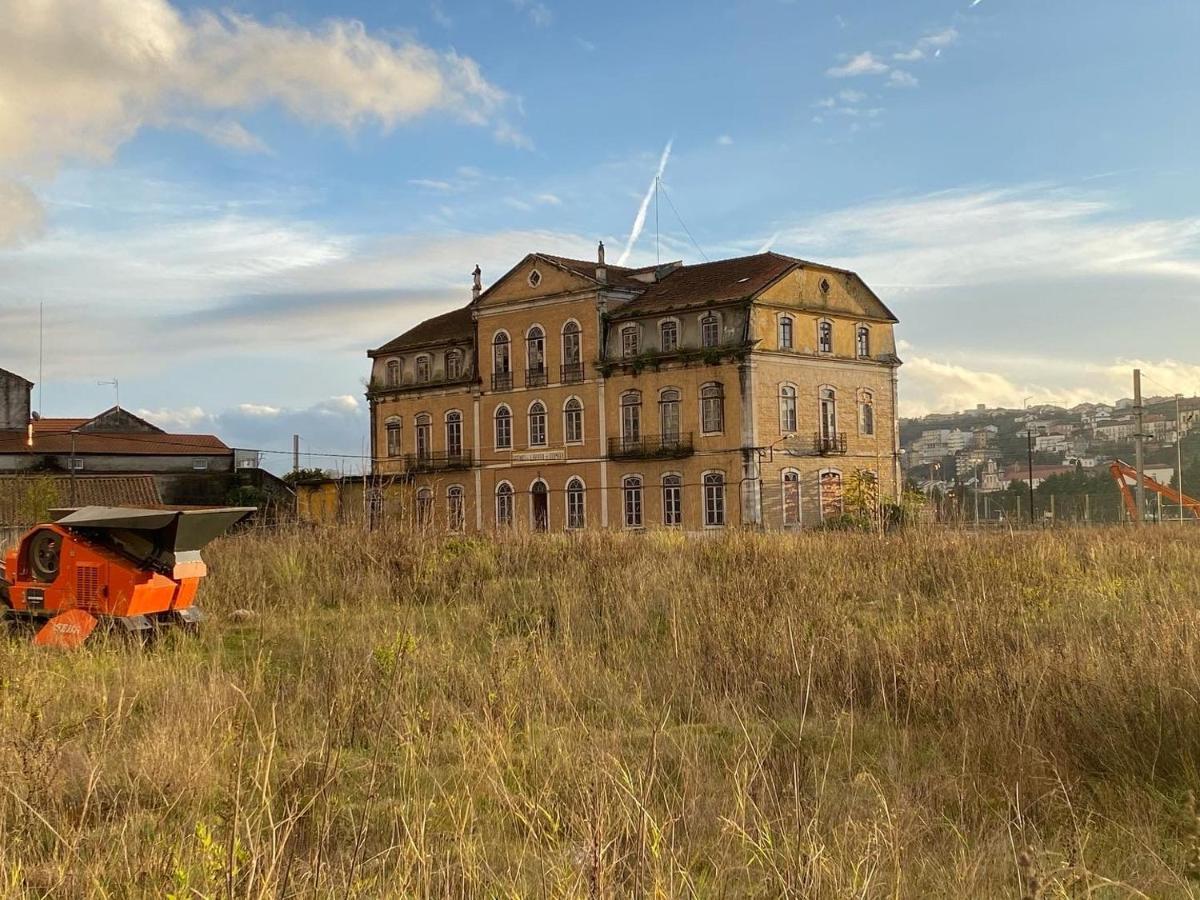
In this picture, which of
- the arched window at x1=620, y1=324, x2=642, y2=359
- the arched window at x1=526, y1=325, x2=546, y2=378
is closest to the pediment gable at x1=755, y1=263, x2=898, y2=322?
the arched window at x1=620, y1=324, x2=642, y2=359

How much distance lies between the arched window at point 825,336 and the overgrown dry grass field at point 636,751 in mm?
26923

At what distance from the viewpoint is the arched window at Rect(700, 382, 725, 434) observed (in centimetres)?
3456

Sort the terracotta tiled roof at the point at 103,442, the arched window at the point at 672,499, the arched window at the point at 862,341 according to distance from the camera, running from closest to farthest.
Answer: the arched window at the point at 672,499 → the arched window at the point at 862,341 → the terracotta tiled roof at the point at 103,442

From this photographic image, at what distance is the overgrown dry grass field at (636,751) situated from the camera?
338 centimetres

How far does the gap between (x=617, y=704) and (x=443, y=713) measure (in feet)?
3.03

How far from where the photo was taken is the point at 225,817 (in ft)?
12.0

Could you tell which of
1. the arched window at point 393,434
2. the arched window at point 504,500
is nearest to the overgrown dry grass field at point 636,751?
the arched window at point 504,500

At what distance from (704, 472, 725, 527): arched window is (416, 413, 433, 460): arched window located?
12.1m

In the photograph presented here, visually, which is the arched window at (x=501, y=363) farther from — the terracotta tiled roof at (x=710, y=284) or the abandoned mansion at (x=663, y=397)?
the terracotta tiled roof at (x=710, y=284)

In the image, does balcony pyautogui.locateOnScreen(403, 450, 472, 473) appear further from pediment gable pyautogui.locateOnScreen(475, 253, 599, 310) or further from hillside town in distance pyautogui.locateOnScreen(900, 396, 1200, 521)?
hillside town in distance pyautogui.locateOnScreen(900, 396, 1200, 521)

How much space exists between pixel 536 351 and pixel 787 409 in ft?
30.0

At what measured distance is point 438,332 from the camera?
4369 cm

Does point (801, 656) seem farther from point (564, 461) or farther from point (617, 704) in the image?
point (564, 461)

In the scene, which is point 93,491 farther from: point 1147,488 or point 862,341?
point 1147,488
